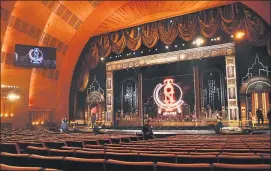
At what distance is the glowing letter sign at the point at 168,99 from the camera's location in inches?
730

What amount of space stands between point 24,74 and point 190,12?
10656 millimetres

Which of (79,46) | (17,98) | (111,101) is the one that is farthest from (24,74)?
(111,101)

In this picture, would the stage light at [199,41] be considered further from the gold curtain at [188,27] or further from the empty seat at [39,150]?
the empty seat at [39,150]

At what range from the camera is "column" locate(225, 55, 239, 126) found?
15531 mm

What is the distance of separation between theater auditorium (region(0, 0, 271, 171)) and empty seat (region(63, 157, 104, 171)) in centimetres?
980

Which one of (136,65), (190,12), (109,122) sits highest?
(190,12)

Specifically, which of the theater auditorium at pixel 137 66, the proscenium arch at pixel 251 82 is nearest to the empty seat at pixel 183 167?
the theater auditorium at pixel 137 66

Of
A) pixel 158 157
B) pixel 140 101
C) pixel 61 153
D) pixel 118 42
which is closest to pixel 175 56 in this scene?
pixel 118 42

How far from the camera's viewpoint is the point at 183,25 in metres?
16.7

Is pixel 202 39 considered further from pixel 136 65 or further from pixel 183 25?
pixel 136 65

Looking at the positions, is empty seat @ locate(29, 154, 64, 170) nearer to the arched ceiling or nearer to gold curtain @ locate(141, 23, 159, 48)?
the arched ceiling

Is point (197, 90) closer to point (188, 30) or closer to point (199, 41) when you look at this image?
point (199, 41)

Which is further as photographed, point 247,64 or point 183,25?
point 183,25

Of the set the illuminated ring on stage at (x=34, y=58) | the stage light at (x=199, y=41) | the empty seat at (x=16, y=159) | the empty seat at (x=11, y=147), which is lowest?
the empty seat at (x=11, y=147)
